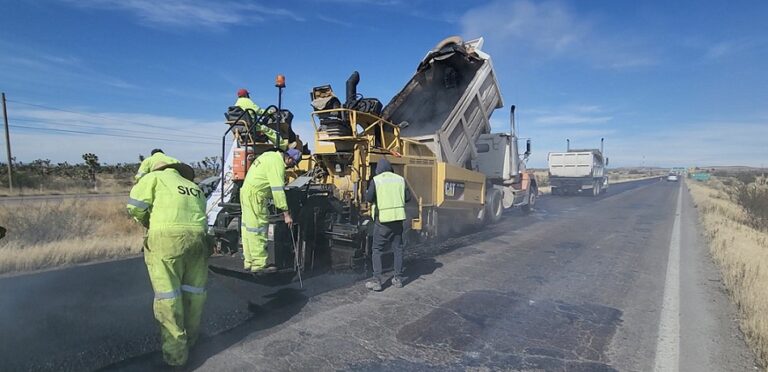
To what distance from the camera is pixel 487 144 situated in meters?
10.8

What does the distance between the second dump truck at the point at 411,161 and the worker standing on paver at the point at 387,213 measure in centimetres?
36

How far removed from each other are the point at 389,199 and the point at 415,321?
1665 mm

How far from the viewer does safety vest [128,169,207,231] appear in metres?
3.06

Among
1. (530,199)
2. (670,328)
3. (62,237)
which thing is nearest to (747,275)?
(670,328)

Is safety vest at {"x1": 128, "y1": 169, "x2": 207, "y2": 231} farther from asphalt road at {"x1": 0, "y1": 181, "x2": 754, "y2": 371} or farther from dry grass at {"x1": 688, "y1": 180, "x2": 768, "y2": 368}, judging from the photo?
dry grass at {"x1": 688, "y1": 180, "x2": 768, "y2": 368}

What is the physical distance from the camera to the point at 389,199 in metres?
5.17

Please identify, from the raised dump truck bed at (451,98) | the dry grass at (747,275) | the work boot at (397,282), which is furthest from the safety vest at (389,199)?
the dry grass at (747,275)

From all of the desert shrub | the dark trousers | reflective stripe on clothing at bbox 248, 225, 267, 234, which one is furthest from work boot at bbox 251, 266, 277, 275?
the desert shrub

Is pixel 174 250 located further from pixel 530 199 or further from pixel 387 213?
pixel 530 199

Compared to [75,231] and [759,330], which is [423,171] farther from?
[75,231]

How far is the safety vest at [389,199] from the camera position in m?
5.15

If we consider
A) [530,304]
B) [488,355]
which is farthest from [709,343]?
[488,355]

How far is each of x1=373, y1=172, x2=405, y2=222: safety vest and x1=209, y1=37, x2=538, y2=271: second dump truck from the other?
0.52 metres

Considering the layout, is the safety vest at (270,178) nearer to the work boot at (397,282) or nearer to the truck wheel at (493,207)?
the work boot at (397,282)
